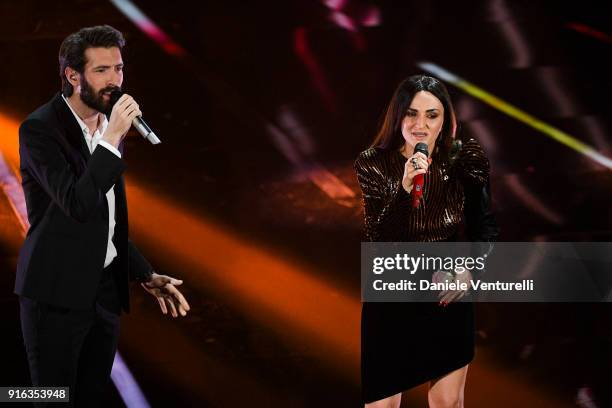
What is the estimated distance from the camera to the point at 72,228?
2.45 meters

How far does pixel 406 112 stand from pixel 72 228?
103cm

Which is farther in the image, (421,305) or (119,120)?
(421,305)

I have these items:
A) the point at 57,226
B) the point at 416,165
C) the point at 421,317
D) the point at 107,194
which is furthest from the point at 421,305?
the point at 57,226

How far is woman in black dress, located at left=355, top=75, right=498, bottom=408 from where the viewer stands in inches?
104

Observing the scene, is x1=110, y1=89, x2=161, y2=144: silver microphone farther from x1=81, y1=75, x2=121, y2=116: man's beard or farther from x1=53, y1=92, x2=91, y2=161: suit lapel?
x1=53, y1=92, x2=91, y2=161: suit lapel

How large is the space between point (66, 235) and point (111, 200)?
0.59ft

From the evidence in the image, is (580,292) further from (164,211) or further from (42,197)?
(42,197)

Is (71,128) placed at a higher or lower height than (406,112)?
lower

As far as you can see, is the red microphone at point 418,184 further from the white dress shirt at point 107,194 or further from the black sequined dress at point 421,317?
the white dress shirt at point 107,194

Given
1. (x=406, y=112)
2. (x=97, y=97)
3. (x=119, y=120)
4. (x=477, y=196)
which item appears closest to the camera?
(x=119, y=120)

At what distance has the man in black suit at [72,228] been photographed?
7.82ft

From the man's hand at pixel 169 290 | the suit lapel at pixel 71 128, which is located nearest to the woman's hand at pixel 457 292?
the man's hand at pixel 169 290

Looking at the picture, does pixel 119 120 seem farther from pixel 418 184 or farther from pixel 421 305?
pixel 421 305

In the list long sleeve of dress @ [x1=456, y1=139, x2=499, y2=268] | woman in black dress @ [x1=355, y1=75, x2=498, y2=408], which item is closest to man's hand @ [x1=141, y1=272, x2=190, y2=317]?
woman in black dress @ [x1=355, y1=75, x2=498, y2=408]
